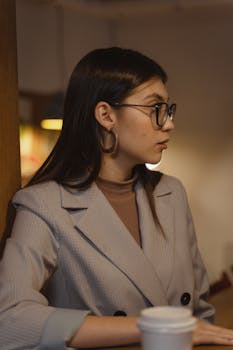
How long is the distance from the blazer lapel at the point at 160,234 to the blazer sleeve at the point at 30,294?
0.30 m

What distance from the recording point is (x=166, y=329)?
88 centimetres

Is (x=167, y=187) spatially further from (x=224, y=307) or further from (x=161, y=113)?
(x=224, y=307)

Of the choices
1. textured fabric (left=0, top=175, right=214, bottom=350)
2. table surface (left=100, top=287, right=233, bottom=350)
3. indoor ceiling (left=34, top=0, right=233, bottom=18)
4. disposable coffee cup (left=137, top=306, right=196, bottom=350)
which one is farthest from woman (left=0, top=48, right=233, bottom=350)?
indoor ceiling (left=34, top=0, right=233, bottom=18)

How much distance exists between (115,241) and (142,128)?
344mm

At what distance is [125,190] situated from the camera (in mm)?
1884

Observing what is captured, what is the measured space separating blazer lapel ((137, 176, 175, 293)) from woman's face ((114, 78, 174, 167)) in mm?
179

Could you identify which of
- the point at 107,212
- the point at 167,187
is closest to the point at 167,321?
the point at 107,212

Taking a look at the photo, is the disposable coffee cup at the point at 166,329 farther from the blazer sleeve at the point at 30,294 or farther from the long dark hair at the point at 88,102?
the long dark hair at the point at 88,102

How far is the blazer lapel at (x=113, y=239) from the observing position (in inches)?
65.7

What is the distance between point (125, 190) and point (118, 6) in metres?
3.52

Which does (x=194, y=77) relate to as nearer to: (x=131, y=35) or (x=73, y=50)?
(x=131, y=35)

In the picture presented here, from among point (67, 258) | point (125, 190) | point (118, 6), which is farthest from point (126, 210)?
point (118, 6)

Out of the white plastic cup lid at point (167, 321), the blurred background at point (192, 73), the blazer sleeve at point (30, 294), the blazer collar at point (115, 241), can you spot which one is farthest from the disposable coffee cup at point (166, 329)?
the blurred background at point (192, 73)

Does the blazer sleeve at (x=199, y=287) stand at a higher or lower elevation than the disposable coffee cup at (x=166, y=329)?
lower
